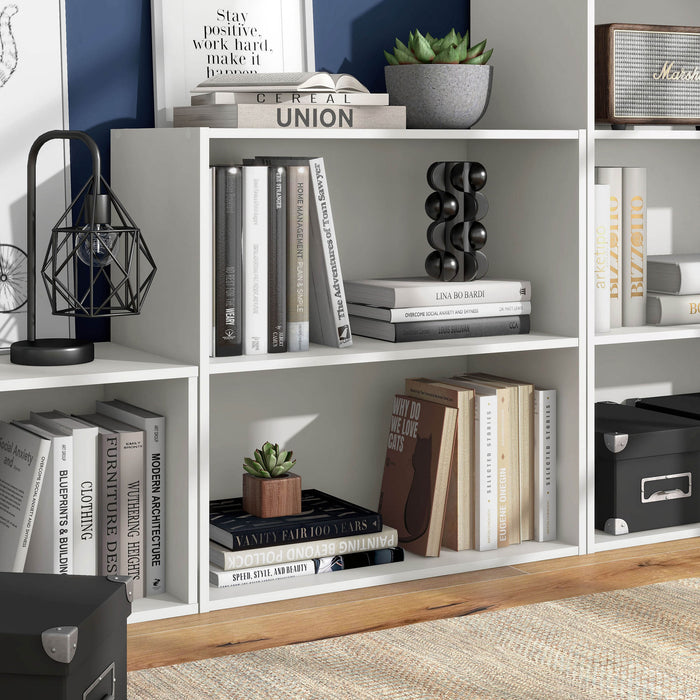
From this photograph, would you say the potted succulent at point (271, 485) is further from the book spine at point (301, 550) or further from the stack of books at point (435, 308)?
the stack of books at point (435, 308)

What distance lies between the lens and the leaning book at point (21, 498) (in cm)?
176

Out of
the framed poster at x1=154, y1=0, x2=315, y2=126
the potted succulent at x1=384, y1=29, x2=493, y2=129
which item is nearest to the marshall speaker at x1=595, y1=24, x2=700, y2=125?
the potted succulent at x1=384, y1=29, x2=493, y2=129

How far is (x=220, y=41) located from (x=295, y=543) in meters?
0.89

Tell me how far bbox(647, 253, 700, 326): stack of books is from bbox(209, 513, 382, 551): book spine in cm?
70

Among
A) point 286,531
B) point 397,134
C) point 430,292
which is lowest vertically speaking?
point 286,531

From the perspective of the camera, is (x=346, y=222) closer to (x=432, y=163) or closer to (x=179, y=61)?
(x=432, y=163)

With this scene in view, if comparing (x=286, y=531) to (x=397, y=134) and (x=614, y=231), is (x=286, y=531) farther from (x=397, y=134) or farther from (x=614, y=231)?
(x=614, y=231)

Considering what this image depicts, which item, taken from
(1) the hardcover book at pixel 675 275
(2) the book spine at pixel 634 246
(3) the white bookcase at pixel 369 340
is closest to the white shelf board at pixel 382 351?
(3) the white bookcase at pixel 369 340

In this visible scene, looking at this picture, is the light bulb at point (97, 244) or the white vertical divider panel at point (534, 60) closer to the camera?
the light bulb at point (97, 244)

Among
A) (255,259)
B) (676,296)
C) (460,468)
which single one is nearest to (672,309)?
(676,296)

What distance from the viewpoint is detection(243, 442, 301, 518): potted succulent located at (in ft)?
6.61

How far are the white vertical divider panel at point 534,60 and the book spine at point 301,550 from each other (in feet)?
2.65

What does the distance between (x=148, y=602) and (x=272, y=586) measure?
0.68 ft

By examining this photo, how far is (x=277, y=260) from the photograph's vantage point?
193 centimetres
